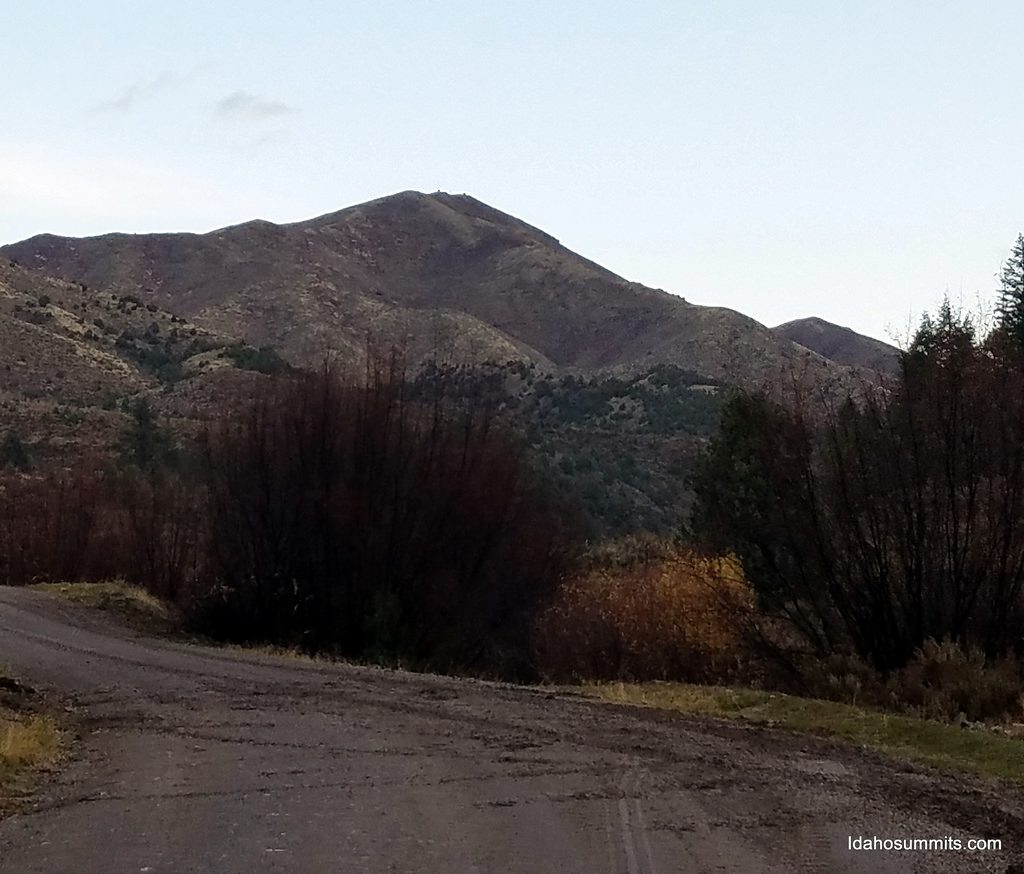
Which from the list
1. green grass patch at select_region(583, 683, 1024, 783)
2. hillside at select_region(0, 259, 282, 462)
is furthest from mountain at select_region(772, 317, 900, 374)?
green grass patch at select_region(583, 683, 1024, 783)

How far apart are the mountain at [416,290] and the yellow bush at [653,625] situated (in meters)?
52.9

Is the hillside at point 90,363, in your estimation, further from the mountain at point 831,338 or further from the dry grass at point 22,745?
the mountain at point 831,338

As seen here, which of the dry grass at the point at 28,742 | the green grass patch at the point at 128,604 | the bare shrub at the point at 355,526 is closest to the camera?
the dry grass at the point at 28,742

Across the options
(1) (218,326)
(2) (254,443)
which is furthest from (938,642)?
(1) (218,326)

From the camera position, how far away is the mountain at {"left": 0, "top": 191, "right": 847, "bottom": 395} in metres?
103

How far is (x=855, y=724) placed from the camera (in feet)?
47.4

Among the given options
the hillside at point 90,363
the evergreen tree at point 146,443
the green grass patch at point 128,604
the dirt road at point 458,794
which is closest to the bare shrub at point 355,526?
the green grass patch at point 128,604

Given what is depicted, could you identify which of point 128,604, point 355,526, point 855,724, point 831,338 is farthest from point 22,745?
point 831,338

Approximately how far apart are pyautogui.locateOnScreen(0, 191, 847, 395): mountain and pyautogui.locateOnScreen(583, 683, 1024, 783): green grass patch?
212 ft

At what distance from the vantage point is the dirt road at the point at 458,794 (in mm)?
8148

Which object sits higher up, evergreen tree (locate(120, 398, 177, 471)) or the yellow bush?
evergreen tree (locate(120, 398, 177, 471))

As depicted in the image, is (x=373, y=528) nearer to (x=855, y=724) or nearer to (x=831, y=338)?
(x=855, y=724)

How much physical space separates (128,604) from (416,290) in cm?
13387

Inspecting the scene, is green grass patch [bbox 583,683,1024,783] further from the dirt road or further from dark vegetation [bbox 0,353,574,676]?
dark vegetation [bbox 0,353,574,676]
